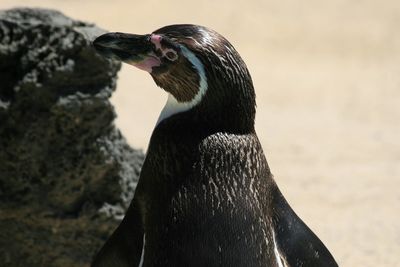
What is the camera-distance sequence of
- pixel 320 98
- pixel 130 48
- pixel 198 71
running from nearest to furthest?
pixel 198 71 → pixel 130 48 → pixel 320 98

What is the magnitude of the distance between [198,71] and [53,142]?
126 cm

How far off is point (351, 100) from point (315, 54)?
1.22 meters

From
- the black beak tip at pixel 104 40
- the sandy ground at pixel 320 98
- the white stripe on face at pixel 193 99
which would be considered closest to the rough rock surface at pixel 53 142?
the black beak tip at pixel 104 40

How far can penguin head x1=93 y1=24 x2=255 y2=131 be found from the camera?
1982 millimetres

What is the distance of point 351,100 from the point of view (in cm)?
746

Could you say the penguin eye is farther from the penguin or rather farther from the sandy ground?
the sandy ground

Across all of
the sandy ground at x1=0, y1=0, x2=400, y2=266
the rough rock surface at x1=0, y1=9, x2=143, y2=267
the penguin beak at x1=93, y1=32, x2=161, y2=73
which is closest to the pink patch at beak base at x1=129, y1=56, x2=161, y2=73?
the penguin beak at x1=93, y1=32, x2=161, y2=73

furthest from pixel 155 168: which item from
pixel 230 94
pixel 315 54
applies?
pixel 315 54

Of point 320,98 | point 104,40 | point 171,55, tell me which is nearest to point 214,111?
point 171,55

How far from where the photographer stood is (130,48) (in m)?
2.09

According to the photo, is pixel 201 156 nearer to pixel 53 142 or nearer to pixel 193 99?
pixel 193 99

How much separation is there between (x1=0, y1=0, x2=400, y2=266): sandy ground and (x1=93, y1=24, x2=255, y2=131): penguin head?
7.40 feet

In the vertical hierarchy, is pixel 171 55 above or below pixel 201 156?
above

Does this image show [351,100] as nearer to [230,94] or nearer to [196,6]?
[196,6]
